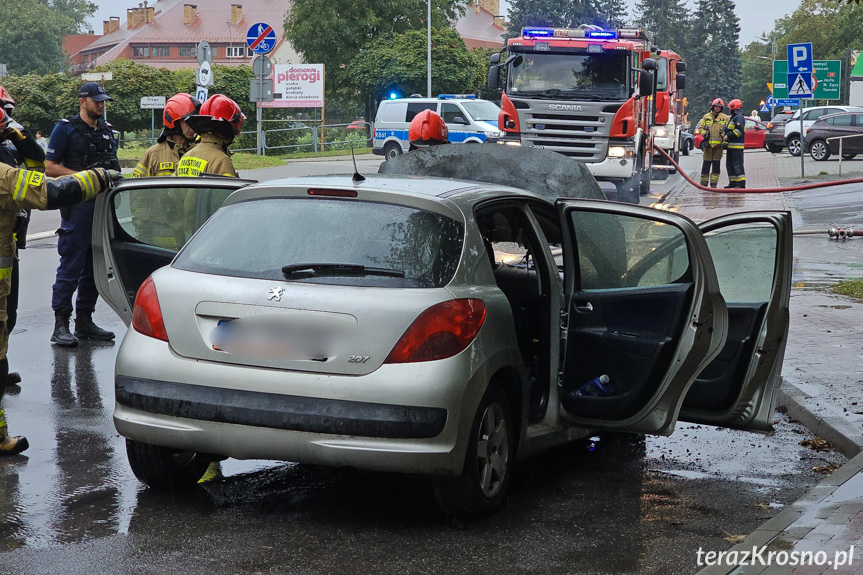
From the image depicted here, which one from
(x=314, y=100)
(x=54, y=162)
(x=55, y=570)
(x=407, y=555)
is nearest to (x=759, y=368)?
(x=407, y=555)

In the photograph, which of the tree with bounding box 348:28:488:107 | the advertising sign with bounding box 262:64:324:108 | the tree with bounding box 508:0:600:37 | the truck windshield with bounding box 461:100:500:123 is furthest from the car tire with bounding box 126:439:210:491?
the tree with bounding box 508:0:600:37

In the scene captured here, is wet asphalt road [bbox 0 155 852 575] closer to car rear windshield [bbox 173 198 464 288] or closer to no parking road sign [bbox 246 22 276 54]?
car rear windshield [bbox 173 198 464 288]

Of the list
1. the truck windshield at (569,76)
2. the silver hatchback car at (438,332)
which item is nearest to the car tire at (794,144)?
the truck windshield at (569,76)

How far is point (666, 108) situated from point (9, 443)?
2622 cm

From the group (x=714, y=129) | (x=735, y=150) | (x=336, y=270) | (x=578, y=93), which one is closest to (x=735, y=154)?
(x=735, y=150)

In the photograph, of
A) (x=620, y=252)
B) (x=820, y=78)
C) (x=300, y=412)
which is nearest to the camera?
(x=300, y=412)

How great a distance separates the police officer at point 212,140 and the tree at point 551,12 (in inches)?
3335

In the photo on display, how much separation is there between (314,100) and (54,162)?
1541 inches

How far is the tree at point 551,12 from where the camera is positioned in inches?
3702

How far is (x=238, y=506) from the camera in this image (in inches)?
197

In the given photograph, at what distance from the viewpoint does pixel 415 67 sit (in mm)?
52406

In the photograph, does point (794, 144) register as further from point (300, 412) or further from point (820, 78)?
point (300, 412)

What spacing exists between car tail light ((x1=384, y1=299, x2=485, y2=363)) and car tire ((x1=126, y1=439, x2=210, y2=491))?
1.26 metres

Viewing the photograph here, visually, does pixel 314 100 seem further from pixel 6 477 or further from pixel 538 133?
pixel 6 477
